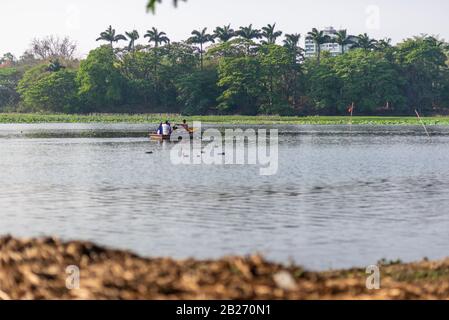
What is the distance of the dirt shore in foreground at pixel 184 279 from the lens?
32.5ft

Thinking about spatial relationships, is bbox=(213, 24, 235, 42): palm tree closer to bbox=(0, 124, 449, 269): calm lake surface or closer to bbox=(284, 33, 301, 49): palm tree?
bbox=(284, 33, 301, 49): palm tree

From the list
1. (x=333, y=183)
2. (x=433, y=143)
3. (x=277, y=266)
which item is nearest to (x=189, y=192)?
(x=333, y=183)

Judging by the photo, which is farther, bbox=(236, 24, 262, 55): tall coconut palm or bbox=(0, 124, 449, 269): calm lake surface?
bbox=(236, 24, 262, 55): tall coconut palm

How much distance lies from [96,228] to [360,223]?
22.8 feet

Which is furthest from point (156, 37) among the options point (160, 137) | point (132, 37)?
point (160, 137)

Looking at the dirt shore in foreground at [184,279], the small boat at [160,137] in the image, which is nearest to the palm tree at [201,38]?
the small boat at [160,137]

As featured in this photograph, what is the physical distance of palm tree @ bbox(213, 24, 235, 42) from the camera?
162 meters

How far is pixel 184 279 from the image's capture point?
410 inches

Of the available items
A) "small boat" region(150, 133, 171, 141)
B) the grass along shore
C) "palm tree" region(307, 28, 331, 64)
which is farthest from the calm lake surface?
"palm tree" region(307, 28, 331, 64)

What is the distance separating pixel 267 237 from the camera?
1817 centimetres

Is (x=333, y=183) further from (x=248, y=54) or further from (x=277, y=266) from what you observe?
(x=248, y=54)

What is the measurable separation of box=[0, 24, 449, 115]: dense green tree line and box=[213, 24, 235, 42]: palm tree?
6.72 meters
